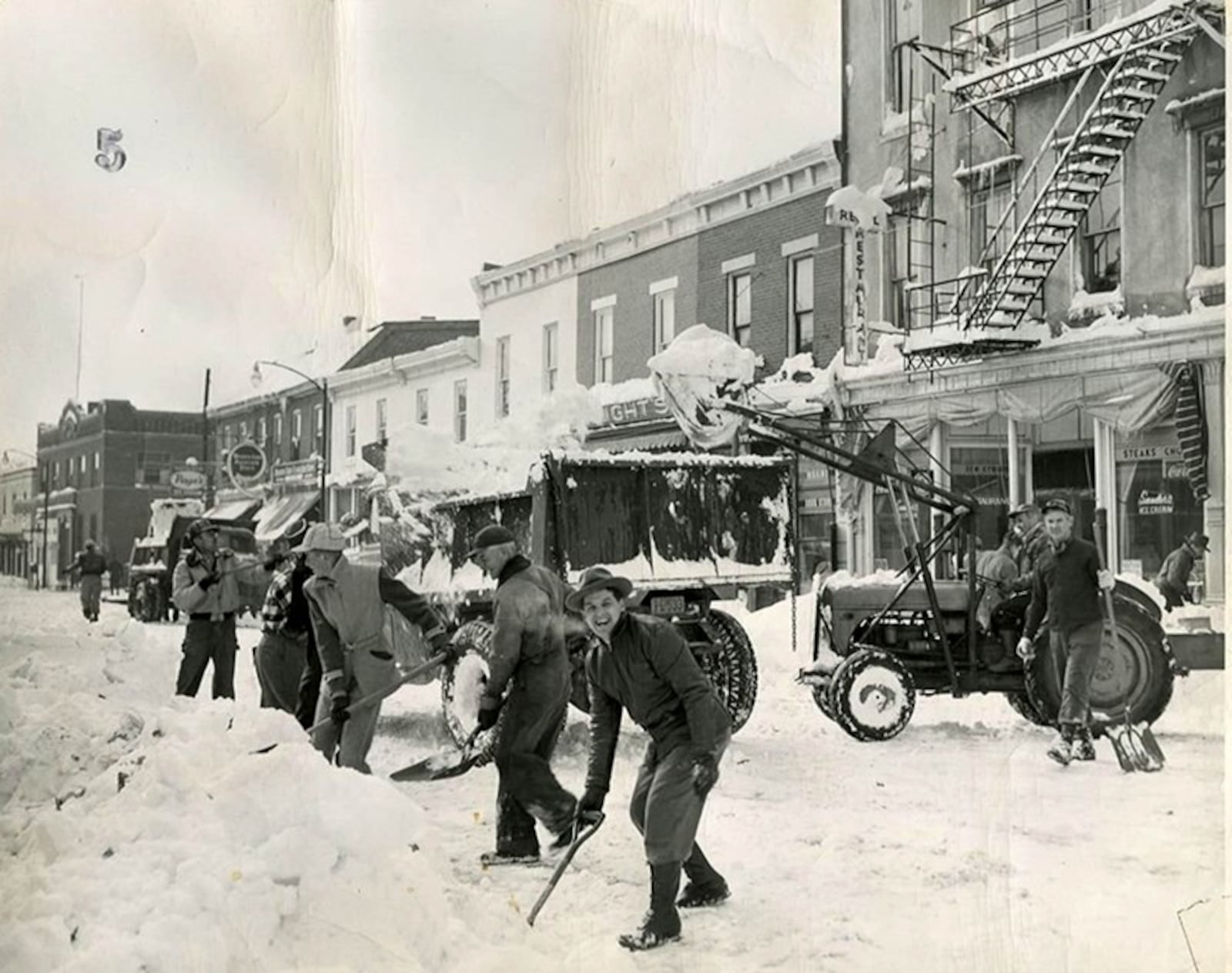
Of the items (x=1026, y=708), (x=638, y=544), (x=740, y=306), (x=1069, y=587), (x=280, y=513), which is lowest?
(x=1026, y=708)

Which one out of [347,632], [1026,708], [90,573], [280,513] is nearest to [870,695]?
[1026,708]

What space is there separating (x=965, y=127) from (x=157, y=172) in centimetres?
263

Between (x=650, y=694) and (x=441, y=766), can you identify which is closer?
(x=650, y=694)

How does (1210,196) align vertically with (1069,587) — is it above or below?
above

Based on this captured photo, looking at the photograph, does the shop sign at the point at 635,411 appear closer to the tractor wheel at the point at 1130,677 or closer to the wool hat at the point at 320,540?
the wool hat at the point at 320,540

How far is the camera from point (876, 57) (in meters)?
4.03

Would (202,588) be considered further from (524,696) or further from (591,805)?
(591,805)

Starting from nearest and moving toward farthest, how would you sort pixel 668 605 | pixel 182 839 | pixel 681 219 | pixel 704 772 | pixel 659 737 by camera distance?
1. pixel 182 839
2. pixel 704 772
3. pixel 659 737
4. pixel 681 219
5. pixel 668 605

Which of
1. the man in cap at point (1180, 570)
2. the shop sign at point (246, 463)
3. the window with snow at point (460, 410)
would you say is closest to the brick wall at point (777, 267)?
the window with snow at point (460, 410)

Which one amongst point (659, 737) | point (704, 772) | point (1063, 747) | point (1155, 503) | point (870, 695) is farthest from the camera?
point (870, 695)

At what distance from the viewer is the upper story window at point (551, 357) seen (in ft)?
13.4

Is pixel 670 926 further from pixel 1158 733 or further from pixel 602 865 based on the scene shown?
pixel 1158 733

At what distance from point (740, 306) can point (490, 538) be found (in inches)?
44.4

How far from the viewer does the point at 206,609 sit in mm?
3809
